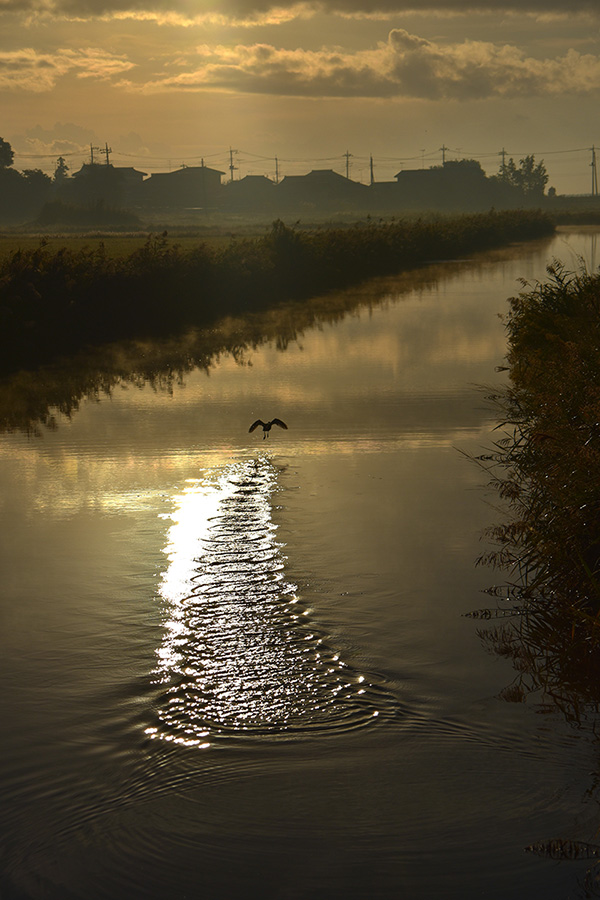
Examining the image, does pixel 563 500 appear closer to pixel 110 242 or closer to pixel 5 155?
pixel 110 242

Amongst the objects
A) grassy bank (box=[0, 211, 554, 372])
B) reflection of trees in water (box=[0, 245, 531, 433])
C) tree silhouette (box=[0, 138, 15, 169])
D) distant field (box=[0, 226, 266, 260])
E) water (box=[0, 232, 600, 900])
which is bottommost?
water (box=[0, 232, 600, 900])

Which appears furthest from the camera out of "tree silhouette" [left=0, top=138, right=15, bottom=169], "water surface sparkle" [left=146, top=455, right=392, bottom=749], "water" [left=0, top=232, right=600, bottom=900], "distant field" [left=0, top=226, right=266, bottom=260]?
"tree silhouette" [left=0, top=138, right=15, bottom=169]

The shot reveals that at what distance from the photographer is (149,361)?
23828 mm

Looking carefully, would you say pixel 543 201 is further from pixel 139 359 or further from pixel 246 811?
pixel 246 811

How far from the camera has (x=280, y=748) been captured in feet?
21.0

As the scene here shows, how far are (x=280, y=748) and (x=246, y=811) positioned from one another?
0.67m

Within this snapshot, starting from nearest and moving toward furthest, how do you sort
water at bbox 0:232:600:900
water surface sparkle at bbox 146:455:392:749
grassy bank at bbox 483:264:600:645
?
water at bbox 0:232:600:900 < water surface sparkle at bbox 146:455:392:749 < grassy bank at bbox 483:264:600:645

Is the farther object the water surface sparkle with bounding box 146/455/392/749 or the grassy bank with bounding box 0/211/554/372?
the grassy bank with bounding box 0/211/554/372

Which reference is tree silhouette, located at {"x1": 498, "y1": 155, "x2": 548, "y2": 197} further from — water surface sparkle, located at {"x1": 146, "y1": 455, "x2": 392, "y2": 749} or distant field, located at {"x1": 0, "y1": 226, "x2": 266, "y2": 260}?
water surface sparkle, located at {"x1": 146, "y1": 455, "x2": 392, "y2": 749}

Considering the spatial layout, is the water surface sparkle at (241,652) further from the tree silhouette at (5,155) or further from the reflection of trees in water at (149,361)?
the tree silhouette at (5,155)

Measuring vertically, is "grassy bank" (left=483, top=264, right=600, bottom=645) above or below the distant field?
below

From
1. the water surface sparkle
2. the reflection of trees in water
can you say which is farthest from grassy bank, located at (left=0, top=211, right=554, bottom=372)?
the water surface sparkle

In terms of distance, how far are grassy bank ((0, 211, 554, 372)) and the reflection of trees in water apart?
1.25m

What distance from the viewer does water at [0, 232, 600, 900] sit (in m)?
5.41
